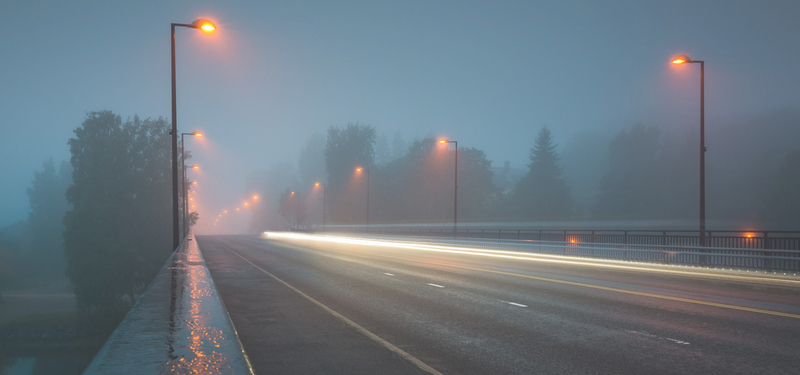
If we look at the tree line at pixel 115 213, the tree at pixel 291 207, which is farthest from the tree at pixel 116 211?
the tree at pixel 291 207

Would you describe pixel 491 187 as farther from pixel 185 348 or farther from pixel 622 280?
pixel 185 348

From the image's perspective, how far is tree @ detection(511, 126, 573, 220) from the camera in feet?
311

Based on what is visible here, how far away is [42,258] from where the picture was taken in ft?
421

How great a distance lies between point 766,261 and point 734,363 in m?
15.4

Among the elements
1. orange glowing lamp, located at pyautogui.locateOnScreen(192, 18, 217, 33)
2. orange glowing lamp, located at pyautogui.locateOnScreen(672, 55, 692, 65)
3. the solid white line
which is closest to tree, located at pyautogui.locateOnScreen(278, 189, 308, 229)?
orange glowing lamp, located at pyautogui.locateOnScreen(192, 18, 217, 33)

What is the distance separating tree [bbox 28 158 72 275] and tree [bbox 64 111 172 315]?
48.7m

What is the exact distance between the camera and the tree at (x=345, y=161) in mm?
118000

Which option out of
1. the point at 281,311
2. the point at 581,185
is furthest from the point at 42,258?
the point at 281,311

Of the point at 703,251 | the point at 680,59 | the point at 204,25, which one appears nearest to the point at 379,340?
the point at 204,25

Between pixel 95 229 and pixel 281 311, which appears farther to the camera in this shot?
pixel 95 229

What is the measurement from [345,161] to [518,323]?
369ft

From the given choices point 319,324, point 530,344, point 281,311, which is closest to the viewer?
point 530,344

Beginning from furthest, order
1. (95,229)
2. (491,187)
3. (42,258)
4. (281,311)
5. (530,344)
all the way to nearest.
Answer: (42,258) < (491,187) < (95,229) < (281,311) < (530,344)

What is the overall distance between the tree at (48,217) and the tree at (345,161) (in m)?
54.1
